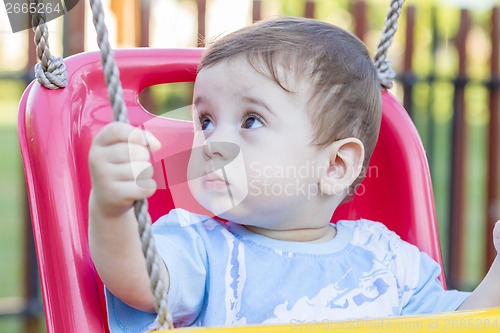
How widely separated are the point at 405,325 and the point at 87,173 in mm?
526

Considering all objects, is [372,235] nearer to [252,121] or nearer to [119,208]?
[252,121]

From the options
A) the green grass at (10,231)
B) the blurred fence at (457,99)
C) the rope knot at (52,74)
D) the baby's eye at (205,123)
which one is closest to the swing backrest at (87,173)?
the rope knot at (52,74)

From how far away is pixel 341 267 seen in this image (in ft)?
3.58

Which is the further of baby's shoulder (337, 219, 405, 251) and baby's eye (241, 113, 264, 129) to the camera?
baby's shoulder (337, 219, 405, 251)

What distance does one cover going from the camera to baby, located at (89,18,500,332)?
101cm

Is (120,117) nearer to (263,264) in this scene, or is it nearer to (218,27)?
→ (263,264)

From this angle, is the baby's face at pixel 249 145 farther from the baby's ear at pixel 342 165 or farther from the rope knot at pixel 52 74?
the rope knot at pixel 52 74

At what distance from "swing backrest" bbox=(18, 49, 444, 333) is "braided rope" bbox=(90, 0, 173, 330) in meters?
0.21

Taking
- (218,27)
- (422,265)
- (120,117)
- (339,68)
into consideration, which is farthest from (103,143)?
(218,27)

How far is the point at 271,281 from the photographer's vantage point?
3.39ft

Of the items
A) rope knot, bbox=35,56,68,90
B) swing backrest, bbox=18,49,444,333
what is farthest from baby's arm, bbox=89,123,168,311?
rope knot, bbox=35,56,68,90

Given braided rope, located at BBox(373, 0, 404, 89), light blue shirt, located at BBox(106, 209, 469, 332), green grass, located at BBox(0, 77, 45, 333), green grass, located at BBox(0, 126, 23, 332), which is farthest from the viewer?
green grass, located at BBox(0, 126, 23, 332)

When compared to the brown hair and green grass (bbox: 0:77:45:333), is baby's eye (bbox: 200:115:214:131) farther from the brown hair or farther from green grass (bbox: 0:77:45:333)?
green grass (bbox: 0:77:45:333)

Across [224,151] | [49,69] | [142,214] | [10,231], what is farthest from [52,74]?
[10,231]
